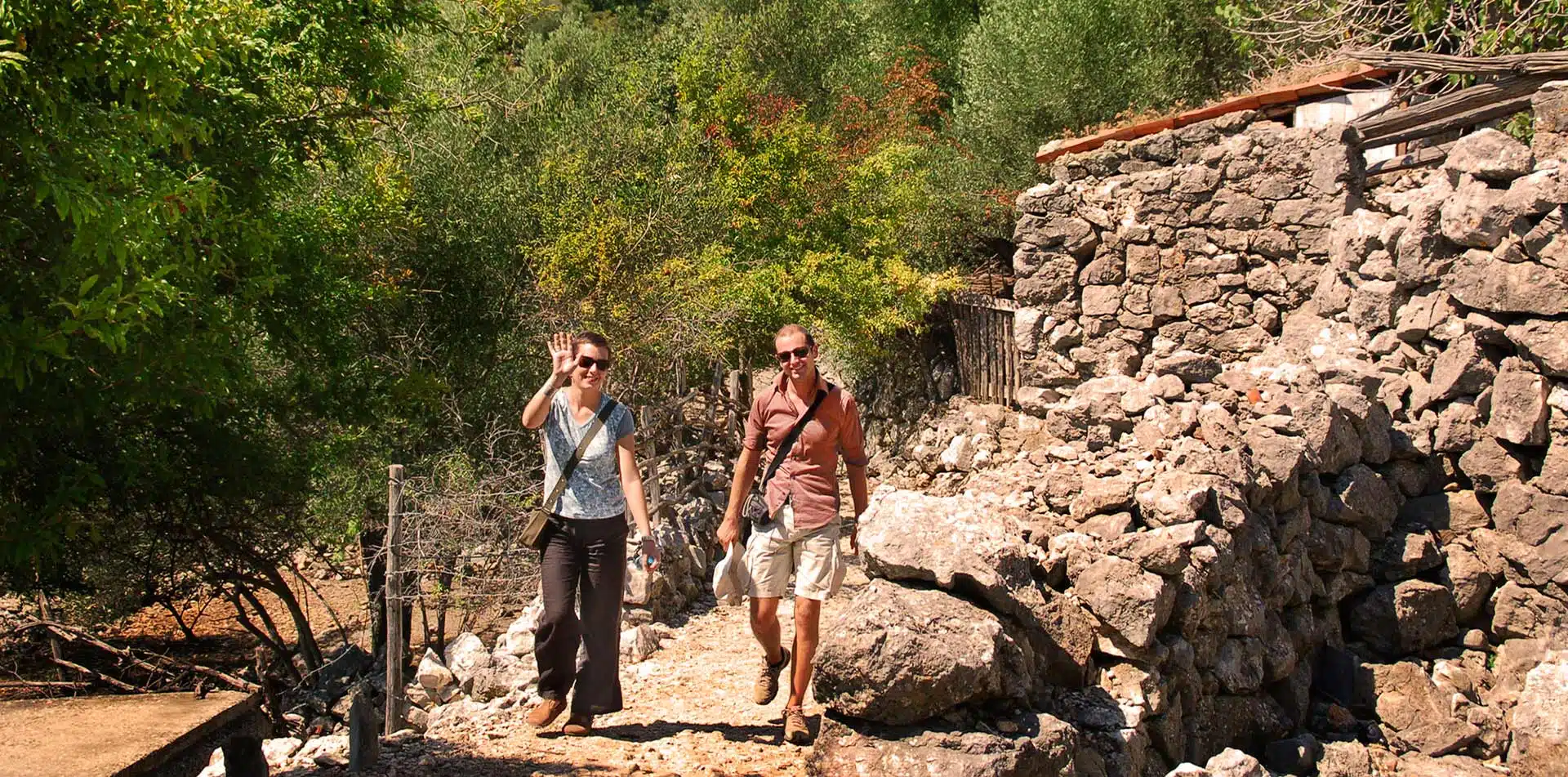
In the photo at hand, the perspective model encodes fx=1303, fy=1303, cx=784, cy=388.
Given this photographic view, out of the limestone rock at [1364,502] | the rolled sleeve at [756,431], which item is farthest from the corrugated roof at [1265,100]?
the rolled sleeve at [756,431]

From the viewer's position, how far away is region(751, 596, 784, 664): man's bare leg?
605 cm

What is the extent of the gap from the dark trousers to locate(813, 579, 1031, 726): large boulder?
1.14m

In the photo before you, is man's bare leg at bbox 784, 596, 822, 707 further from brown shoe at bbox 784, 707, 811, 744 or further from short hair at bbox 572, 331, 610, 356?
short hair at bbox 572, 331, 610, 356

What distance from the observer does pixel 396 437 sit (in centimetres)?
1263

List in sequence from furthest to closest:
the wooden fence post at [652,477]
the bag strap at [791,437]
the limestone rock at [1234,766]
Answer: the wooden fence post at [652,477] < the bag strap at [791,437] < the limestone rock at [1234,766]

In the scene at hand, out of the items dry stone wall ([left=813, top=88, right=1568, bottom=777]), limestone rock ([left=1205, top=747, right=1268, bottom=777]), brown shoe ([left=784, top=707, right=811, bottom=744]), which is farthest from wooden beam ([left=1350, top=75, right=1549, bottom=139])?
brown shoe ([left=784, top=707, right=811, bottom=744])

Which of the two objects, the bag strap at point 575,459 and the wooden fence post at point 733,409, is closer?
the bag strap at point 575,459

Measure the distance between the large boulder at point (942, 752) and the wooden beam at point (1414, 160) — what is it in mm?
6420

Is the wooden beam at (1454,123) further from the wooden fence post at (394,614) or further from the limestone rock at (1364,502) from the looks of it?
the wooden fence post at (394,614)

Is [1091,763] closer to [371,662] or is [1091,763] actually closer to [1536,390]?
[1536,390]

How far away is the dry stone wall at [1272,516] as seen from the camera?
545 cm

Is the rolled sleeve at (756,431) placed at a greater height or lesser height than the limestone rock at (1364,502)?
greater

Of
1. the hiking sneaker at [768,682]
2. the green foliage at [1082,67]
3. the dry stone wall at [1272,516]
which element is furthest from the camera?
the green foliage at [1082,67]

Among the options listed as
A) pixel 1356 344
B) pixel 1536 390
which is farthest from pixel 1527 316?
pixel 1356 344
